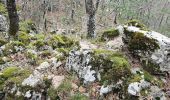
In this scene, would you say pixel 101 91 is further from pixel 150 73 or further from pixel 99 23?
pixel 99 23

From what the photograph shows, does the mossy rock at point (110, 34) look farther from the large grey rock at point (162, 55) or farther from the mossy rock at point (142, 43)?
the large grey rock at point (162, 55)

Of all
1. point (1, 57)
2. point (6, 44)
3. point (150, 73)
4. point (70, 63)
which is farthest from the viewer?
point (6, 44)

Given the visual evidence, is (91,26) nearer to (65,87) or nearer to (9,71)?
(9,71)

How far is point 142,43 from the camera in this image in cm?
799

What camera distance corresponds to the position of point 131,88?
702cm

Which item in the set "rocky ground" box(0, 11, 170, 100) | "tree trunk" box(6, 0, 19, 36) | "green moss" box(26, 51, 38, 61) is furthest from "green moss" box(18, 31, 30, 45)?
"rocky ground" box(0, 11, 170, 100)

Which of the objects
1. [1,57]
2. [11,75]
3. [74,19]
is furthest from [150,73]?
[74,19]

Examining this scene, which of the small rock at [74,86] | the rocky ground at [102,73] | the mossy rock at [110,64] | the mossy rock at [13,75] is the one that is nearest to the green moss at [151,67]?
the rocky ground at [102,73]

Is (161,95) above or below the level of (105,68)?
below

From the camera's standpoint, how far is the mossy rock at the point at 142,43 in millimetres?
7840

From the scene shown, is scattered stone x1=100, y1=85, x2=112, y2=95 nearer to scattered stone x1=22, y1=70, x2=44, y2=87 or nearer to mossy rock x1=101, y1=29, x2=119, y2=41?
scattered stone x1=22, y1=70, x2=44, y2=87

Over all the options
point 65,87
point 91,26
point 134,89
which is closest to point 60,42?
point 65,87

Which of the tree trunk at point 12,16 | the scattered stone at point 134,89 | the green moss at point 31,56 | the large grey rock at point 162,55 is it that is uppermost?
the tree trunk at point 12,16

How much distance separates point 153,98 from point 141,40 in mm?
1745
